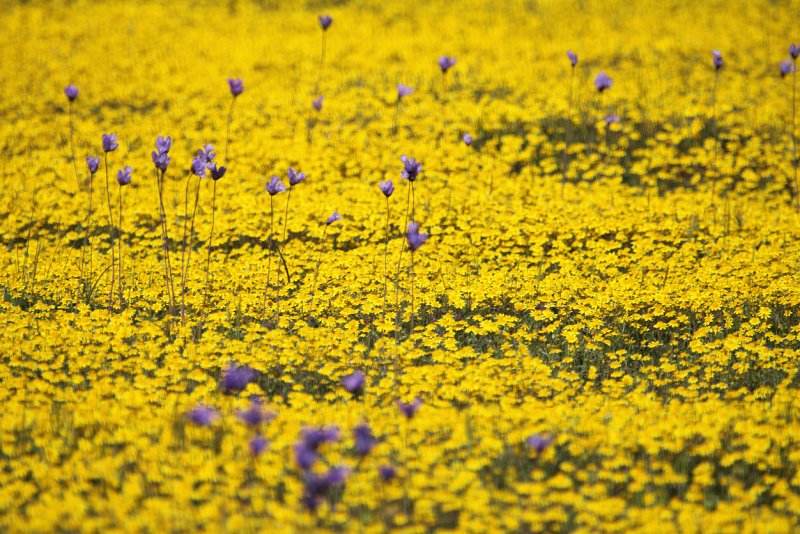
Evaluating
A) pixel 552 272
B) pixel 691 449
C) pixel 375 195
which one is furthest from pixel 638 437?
pixel 375 195

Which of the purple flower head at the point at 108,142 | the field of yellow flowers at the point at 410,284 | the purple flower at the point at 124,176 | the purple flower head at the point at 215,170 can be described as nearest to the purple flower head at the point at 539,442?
the field of yellow flowers at the point at 410,284

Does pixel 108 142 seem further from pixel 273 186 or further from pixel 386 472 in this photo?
pixel 386 472

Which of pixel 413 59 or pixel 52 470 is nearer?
pixel 52 470

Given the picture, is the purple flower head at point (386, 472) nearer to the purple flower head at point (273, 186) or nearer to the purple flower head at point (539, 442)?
the purple flower head at point (539, 442)

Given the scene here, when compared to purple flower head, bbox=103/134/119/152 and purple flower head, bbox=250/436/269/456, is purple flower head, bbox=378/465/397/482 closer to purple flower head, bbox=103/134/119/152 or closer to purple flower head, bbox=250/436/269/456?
purple flower head, bbox=250/436/269/456

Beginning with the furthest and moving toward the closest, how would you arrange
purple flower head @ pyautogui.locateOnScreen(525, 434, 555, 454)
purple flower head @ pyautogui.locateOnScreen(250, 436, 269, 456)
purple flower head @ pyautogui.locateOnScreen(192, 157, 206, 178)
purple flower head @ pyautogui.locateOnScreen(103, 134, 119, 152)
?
purple flower head @ pyautogui.locateOnScreen(103, 134, 119, 152) → purple flower head @ pyautogui.locateOnScreen(192, 157, 206, 178) → purple flower head @ pyautogui.locateOnScreen(525, 434, 555, 454) → purple flower head @ pyautogui.locateOnScreen(250, 436, 269, 456)

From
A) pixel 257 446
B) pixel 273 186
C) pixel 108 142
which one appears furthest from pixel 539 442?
pixel 108 142

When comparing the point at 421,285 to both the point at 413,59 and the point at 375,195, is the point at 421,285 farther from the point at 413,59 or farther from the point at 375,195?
the point at 413,59

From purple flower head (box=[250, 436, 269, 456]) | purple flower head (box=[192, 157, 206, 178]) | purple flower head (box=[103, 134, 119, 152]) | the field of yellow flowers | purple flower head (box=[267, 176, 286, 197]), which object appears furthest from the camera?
purple flower head (box=[103, 134, 119, 152])

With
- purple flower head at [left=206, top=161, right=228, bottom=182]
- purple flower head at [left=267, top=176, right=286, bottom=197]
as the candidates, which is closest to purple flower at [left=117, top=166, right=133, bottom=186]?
purple flower head at [left=206, top=161, right=228, bottom=182]
